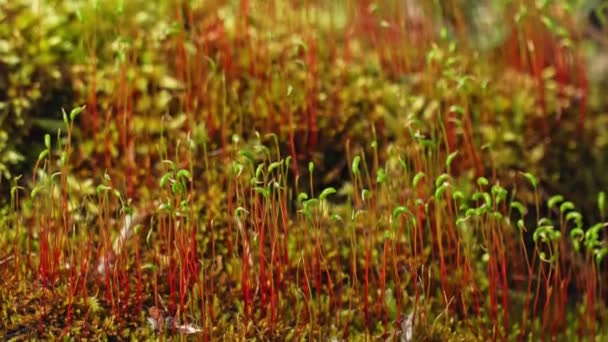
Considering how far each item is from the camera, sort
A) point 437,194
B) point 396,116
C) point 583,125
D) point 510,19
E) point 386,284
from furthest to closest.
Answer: point 510,19
point 583,125
point 396,116
point 386,284
point 437,194

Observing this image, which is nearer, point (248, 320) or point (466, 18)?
point (248, 320)

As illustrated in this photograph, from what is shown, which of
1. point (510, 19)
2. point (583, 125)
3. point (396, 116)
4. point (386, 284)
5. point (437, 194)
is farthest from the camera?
point (510, 19)

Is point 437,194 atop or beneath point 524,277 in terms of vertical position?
atop

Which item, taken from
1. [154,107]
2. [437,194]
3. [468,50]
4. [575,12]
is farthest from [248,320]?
[575,12]

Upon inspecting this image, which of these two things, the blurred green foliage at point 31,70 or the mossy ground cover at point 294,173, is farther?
the blurred green foliage at point 31,70

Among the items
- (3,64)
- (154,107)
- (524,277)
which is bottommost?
(524,277)

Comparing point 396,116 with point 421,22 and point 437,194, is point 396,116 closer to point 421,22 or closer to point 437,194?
point 421,22

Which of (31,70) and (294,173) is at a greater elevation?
(31,70)

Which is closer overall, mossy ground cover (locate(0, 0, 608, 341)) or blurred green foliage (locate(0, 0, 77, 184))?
mossy ground cover (locate(0, 0, 608, 341))
